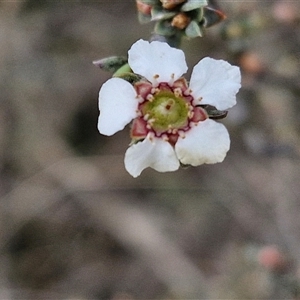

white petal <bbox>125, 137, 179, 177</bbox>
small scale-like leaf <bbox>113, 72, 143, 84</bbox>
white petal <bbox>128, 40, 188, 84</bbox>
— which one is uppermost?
white petal <bbox>128, 40, 188, 84</bbox>

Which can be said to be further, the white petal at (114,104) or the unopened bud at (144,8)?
the unopened bud at (144,8)

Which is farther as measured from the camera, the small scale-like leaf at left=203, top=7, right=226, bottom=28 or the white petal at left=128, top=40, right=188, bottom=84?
the small scale-like leaf at left=203, top=7, right=226, bottom=28

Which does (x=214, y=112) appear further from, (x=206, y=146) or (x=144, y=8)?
(x=144, y=8)

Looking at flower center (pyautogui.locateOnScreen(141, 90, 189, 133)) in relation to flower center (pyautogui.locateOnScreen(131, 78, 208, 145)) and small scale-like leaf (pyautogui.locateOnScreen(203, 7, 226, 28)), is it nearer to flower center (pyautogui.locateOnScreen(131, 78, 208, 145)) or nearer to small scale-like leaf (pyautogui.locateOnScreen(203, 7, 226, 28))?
flower center (pyautogui.locateOnScreen(131, 78, 208, 145))

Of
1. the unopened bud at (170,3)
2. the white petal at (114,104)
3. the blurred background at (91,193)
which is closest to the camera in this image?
the white petal at (114,104)

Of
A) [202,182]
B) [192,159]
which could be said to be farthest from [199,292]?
[192,159]

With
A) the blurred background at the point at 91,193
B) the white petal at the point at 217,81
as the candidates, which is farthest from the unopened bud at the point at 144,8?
the blurred background at the point at 91,193

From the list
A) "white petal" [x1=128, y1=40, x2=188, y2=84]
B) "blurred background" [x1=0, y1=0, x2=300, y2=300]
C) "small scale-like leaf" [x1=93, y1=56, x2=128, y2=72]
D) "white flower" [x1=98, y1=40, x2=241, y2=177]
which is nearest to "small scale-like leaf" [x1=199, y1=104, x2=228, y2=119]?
"white flower" [x1=98, y1=40, x2=241, y2=177]

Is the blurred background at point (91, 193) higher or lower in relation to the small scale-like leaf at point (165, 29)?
lower

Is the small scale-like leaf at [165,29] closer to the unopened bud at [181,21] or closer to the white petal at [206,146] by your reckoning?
the unopened bud at [181,21]
